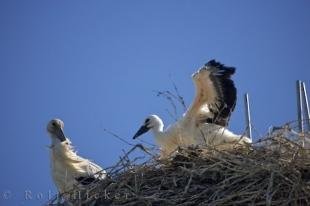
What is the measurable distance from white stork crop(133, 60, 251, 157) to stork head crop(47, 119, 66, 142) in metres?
1.08

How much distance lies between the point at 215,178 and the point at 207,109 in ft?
12.2

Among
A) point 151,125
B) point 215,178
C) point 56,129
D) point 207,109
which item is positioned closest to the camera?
point 215,178

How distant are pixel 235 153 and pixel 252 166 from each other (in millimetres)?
366

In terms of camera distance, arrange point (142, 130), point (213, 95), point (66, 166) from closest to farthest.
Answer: point (66, 166) < point (213, 95) < point (142, 130)

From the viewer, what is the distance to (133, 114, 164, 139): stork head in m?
9.09

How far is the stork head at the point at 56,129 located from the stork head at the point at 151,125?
1.01 m

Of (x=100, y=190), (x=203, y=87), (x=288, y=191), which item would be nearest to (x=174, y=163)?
(x=100, y=190)

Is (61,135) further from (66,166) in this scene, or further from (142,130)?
(142,130)

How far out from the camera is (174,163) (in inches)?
208

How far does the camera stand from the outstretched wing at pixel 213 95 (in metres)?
8.22

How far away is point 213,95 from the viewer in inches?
330

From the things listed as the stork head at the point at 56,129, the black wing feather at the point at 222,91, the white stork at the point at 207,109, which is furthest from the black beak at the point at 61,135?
the black wing feather at the point at 222,91

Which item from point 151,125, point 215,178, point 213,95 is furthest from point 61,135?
point 215,178

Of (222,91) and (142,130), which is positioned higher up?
(142,130)
